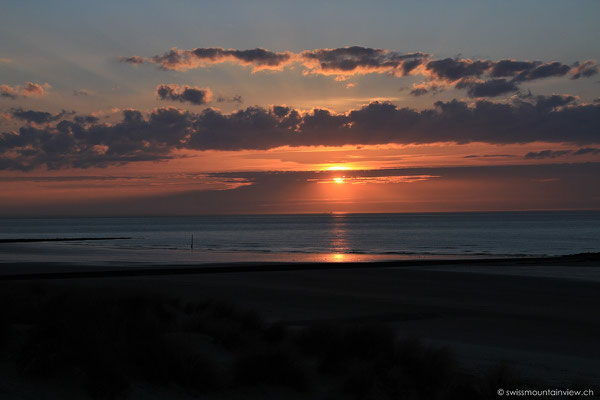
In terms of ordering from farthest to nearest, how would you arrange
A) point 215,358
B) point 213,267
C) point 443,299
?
point 213,267 → point 443,299 → point 215,358

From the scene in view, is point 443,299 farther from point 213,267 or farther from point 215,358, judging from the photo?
point 213,267

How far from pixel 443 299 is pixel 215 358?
14.4 m

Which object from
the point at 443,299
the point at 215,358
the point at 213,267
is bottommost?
the point at 213,267

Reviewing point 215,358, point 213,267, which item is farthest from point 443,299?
point 213,267

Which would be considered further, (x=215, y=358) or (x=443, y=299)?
(x=443, y=299)

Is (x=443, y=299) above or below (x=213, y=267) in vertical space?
above

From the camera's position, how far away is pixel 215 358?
8742mm

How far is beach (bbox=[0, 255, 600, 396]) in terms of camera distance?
11.7m

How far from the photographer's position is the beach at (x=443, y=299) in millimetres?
11719

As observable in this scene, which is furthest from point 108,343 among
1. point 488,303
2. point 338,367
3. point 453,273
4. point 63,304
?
point 453,273

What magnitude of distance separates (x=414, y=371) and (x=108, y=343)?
4570mm

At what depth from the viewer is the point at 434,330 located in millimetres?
14320

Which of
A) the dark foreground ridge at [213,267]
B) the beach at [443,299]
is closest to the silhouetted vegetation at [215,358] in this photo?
the beach at [443,299]

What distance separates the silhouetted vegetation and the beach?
1.81 m
